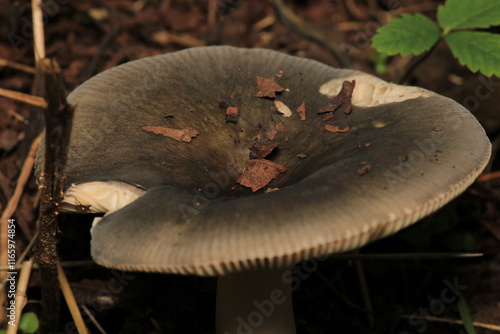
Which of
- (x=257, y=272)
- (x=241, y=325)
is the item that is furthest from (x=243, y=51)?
(x=241, y=325)

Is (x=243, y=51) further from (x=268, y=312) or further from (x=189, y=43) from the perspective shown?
(x=189, y=43)

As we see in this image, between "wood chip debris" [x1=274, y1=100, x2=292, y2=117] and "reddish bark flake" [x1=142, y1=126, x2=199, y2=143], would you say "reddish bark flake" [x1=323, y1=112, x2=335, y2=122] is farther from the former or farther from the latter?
"reddish bark flake" [x1=142, y1=126, x2=199, y2=143]

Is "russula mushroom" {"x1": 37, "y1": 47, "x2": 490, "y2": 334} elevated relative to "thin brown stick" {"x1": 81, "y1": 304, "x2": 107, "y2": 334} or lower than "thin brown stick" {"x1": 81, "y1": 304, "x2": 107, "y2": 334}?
elevated

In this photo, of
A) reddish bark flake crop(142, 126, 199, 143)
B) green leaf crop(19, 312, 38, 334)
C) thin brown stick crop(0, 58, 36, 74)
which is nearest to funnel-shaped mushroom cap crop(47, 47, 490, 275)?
reddish bark flake crop(142, 126, 199, 143)

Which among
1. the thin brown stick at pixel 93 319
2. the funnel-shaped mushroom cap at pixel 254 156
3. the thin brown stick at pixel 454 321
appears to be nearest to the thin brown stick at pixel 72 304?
the thin brown stick at pixel 93 319

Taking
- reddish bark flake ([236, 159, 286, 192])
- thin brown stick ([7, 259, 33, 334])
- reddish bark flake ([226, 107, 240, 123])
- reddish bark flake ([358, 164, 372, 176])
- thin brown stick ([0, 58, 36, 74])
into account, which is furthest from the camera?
thin brown stick ([0, 58, 36, 74])

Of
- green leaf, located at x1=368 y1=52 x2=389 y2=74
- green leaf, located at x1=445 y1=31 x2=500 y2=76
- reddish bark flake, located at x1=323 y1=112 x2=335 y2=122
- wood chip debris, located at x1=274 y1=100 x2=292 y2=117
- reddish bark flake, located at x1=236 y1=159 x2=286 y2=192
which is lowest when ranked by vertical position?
green leaf, located at x1=368 y1=52 x2=389 y2=74
